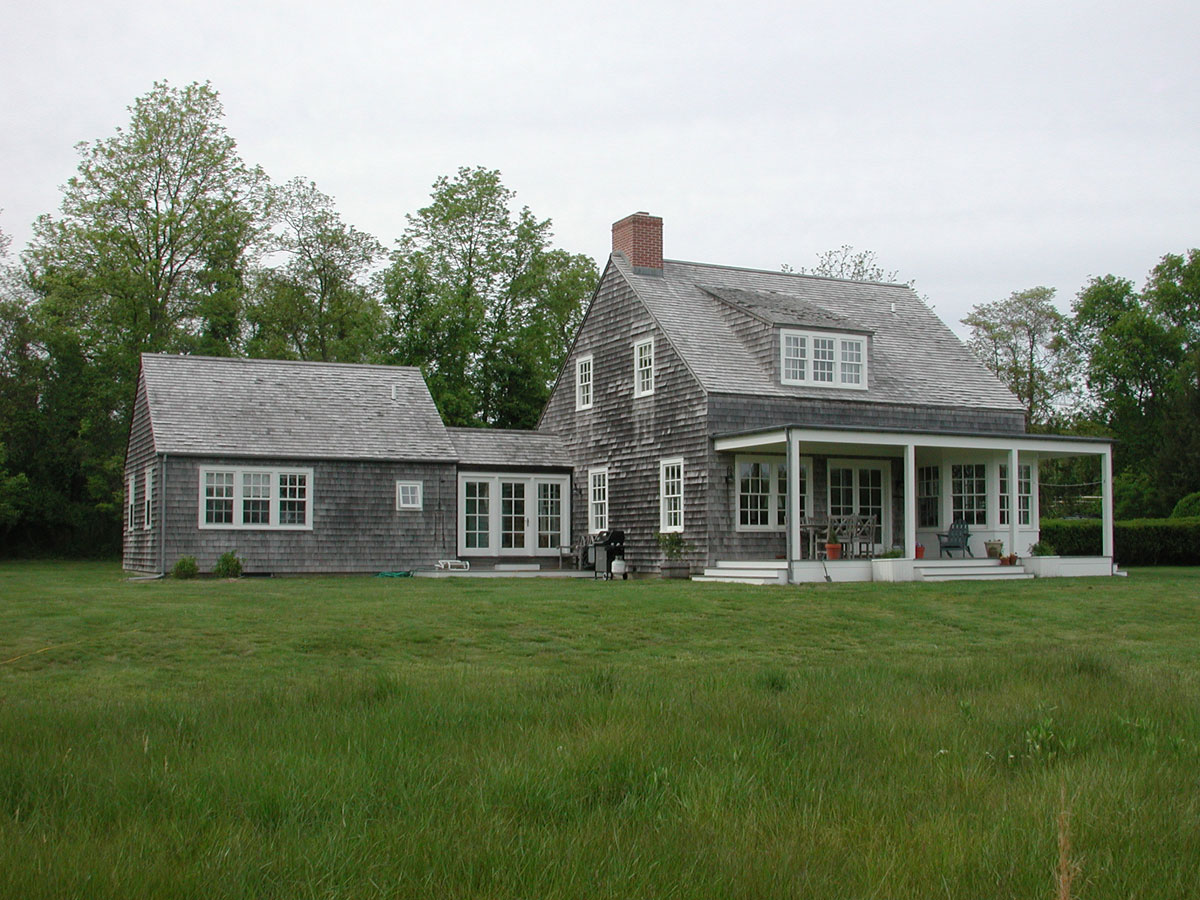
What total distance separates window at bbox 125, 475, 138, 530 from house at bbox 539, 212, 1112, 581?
10930 mm

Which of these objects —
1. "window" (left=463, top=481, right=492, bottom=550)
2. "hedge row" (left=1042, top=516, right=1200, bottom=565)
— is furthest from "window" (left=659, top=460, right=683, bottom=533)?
"hedge row" (left=1042, top=516, right=1200, bottom=565)

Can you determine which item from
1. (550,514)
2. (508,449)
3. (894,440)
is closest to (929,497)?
(894,440)

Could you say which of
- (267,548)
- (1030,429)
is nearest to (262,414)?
(267,548)

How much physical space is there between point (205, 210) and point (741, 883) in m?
41.0

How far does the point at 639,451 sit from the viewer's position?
1073 inches

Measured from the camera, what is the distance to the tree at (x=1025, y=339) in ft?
191

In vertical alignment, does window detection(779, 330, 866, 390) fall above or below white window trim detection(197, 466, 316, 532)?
above

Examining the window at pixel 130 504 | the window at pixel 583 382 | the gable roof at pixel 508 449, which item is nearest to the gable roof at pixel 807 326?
the window at pixel 583 382

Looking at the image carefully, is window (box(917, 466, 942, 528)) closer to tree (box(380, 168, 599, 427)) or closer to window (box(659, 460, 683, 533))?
window (box(659, 460, 683, 533))

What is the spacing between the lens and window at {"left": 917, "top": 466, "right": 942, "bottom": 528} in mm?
27344

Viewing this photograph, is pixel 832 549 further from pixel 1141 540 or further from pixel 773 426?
pixel 1141 540

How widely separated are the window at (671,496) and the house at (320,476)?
15.1ft

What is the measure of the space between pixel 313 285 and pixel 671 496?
2732cm

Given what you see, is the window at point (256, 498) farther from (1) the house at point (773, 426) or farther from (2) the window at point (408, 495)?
(1) the house at point (773, 426)
